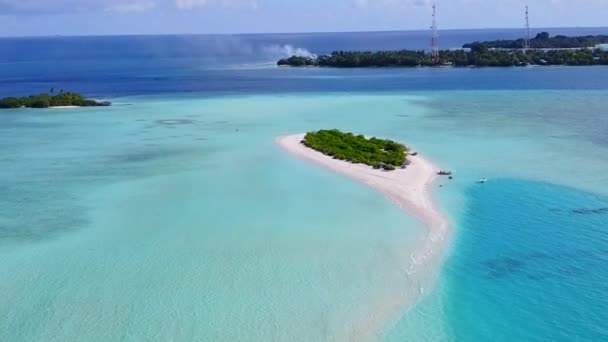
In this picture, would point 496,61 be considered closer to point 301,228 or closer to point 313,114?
point 313,114

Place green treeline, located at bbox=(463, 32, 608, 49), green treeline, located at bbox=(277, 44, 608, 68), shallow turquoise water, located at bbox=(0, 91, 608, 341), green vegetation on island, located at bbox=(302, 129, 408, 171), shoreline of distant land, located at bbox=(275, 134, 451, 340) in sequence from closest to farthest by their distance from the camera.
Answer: shallow turquoise water, located at bbox=(0, 91, 608, 341) → shoreline of distant land, located at bbox=(275, 134, 451, 340) → green vegetation on island, located at bbox=(302, 129, 408, 171) → green treeline, located at bbox=(277, 44, 608, 68) → green treeline, located at bbox=(463, 32, 608, 49)

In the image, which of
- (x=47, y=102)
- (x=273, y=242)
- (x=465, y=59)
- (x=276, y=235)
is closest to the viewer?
(x=273, y=242)

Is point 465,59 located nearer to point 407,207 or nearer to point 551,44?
point 551,44

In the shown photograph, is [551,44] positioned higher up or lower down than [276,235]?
Result: higher up

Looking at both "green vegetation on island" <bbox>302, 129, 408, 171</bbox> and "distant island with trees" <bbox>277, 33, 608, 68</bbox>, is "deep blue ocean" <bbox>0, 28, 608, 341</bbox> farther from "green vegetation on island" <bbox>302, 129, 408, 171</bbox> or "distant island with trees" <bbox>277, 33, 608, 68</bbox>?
"distant island with trees" <bbox>277, 33, 608, 68</bbox>

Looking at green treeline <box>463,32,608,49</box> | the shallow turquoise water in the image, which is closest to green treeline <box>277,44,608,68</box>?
green treeline <box>463,32,608,49</box>

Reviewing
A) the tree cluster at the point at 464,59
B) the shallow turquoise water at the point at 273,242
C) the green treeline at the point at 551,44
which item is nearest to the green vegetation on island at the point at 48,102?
the shallow turquoise water at the point at 273,242

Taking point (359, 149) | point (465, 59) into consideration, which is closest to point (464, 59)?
point (465, 59)

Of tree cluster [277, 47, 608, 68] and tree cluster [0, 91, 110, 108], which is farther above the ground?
tree cluster [277, 47, 608, 68]
